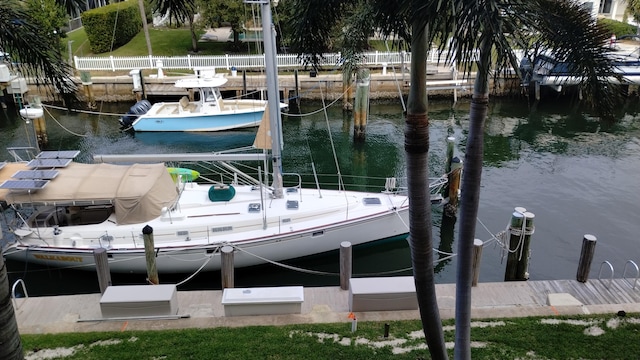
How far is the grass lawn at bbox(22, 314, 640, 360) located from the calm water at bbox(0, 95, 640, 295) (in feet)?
14.4

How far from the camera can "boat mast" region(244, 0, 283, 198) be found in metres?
12.5

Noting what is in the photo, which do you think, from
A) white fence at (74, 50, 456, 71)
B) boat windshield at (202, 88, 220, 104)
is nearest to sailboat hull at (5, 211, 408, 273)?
boat windshield at (202, 88, 220, 104)

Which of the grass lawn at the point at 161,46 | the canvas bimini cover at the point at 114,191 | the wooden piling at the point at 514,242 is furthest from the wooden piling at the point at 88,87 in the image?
the wooden piling at the point at 514,242

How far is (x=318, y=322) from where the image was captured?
9.51 metres

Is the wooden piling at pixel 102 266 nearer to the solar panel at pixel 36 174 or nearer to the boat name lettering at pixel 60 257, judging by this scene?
the boat name lettering at pixel 60 257

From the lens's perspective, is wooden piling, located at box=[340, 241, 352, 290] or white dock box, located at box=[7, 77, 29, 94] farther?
white dock box, located at box=[7, 77, 29, 94]

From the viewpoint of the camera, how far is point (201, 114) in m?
26.5

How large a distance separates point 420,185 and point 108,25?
118 ft

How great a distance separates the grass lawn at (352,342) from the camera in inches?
336

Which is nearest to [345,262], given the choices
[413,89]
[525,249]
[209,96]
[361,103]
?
[525,249]

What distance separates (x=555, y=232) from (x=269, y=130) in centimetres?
989

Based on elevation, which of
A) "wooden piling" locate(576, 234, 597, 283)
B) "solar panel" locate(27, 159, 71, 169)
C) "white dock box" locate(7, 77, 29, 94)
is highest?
"white dock box" locate(7, 77, 29, 94)

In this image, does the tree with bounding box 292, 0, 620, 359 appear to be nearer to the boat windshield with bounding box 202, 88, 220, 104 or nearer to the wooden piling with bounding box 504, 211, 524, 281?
the wooden piling with bounding box 504, 211, 524, 281

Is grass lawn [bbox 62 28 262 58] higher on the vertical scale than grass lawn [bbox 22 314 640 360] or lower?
higher
